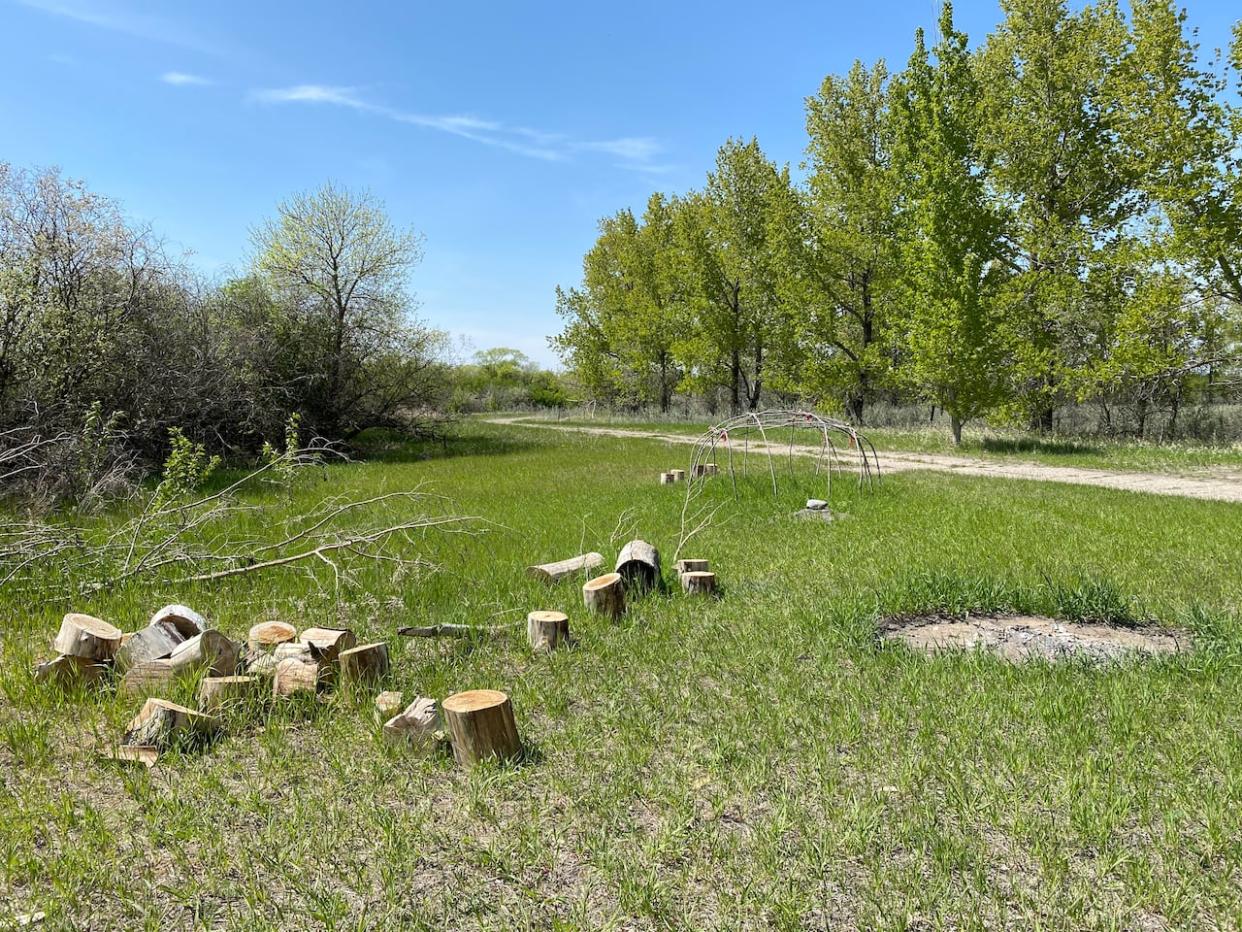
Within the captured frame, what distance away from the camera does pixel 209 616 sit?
493 centimetres

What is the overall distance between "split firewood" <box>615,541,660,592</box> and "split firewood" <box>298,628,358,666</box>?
7.51 feet

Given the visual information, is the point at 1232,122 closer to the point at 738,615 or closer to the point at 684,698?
the point at 738,615

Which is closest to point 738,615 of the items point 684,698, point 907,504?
point 684,698

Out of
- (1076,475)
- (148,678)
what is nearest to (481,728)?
(148,678)

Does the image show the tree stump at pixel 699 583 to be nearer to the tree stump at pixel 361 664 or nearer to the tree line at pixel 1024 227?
the tree stump at pixel 361 664

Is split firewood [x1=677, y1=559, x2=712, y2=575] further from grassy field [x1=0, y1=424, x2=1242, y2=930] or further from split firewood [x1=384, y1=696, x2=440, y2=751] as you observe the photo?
split firewood [x1=384, y1=696, x2=440, y2=751]

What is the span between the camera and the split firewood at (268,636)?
395 centimetres

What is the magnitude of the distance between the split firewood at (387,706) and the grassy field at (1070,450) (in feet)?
48.5

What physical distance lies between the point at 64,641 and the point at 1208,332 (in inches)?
890

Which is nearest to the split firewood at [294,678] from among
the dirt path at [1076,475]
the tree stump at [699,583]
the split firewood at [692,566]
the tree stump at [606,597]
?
the tree stump at [606,597]

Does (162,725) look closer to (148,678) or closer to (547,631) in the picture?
(148,678)

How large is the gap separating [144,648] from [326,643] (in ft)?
3.15

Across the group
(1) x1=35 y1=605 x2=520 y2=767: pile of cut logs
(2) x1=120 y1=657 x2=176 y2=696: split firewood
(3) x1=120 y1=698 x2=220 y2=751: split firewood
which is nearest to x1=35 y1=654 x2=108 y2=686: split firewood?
(1) x1=35 y1=605 x2=520 y2=767: pile of cut logs

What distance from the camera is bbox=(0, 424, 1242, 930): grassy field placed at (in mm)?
2172
